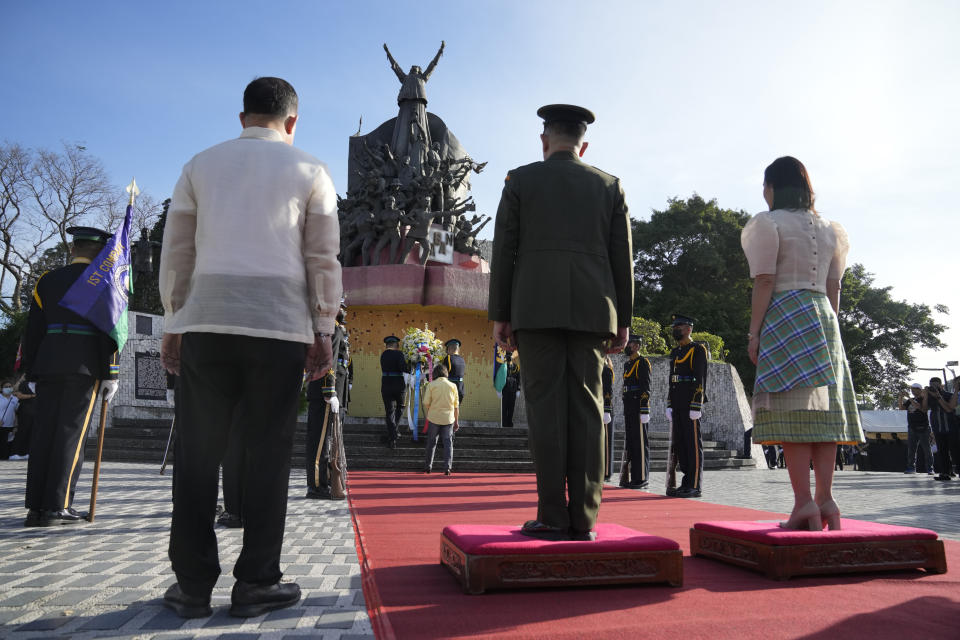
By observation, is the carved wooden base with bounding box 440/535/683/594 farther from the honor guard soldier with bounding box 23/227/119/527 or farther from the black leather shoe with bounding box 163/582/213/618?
the honor guard soldier with bounding box 23/227/119/527

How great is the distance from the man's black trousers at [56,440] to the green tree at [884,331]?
38619mm

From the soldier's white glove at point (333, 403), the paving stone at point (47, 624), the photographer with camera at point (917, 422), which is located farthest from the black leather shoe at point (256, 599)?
the photographer with camera at point (917, 422)

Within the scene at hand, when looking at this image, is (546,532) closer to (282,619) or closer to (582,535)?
(582,535)

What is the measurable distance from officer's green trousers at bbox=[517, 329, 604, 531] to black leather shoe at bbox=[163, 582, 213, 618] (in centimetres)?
138

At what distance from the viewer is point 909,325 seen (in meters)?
37.2

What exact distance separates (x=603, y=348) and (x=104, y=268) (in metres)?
3.65

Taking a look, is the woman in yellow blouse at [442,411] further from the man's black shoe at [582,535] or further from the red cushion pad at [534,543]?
the man's black shoe at [582,535]

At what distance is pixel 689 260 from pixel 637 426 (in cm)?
2902

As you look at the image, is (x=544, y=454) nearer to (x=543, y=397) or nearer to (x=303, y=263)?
(x=543, y=397)

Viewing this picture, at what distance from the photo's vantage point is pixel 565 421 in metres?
3.07

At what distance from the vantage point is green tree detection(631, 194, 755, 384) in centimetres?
3528

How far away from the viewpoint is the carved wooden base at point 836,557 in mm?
3025

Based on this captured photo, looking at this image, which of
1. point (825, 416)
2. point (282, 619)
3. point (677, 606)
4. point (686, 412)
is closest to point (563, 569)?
point (677, 606)

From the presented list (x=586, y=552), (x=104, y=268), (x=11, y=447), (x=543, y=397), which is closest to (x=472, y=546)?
(x=586, y=552)
